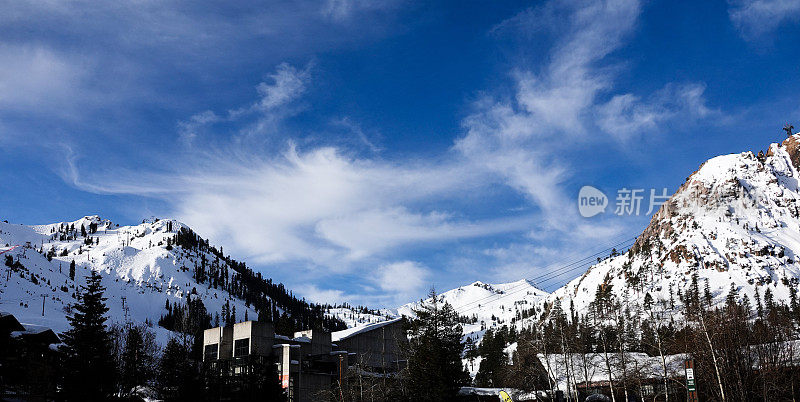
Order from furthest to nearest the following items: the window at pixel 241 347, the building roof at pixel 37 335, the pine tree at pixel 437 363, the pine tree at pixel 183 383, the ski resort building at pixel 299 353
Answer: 1. the window at pixel 241 347
2. the ski resort building at pixel 299 353
3. the building roof at pixel 37 335
4. the pine tree at pixel 183 383
5. the pine tree at pixel 437 363

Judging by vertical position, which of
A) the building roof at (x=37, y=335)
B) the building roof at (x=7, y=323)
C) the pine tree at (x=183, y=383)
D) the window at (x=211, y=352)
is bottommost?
the pine tree at (x=183, y=383)

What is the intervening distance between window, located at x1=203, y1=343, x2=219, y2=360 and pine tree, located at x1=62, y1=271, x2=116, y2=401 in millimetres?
31727

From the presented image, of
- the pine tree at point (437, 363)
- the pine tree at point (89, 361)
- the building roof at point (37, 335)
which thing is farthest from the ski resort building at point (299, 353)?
the pine tree at point (437, 363)

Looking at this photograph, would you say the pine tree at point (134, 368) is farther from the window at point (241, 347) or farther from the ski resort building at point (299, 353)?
the window at point (241, 347)

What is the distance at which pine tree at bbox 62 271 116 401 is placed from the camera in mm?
47000

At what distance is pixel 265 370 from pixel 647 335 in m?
Result: 37.5

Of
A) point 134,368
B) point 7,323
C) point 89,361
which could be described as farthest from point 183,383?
point 7,323

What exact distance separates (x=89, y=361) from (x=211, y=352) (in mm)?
36819

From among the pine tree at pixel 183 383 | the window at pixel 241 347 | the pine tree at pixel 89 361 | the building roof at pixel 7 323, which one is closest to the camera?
the pine tree at pixel 89 361

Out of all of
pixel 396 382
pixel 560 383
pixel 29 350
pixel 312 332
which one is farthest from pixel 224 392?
pixel 560 383

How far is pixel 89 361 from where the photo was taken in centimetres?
4944

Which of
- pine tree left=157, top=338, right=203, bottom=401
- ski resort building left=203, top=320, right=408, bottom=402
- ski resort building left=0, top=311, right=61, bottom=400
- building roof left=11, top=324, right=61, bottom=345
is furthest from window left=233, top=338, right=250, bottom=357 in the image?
pine tree left=157, top=338, right=203, bottom=401

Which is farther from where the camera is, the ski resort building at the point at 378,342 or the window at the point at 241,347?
the ski resort building at the point at 378,342

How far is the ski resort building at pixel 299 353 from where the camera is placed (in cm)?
7781
